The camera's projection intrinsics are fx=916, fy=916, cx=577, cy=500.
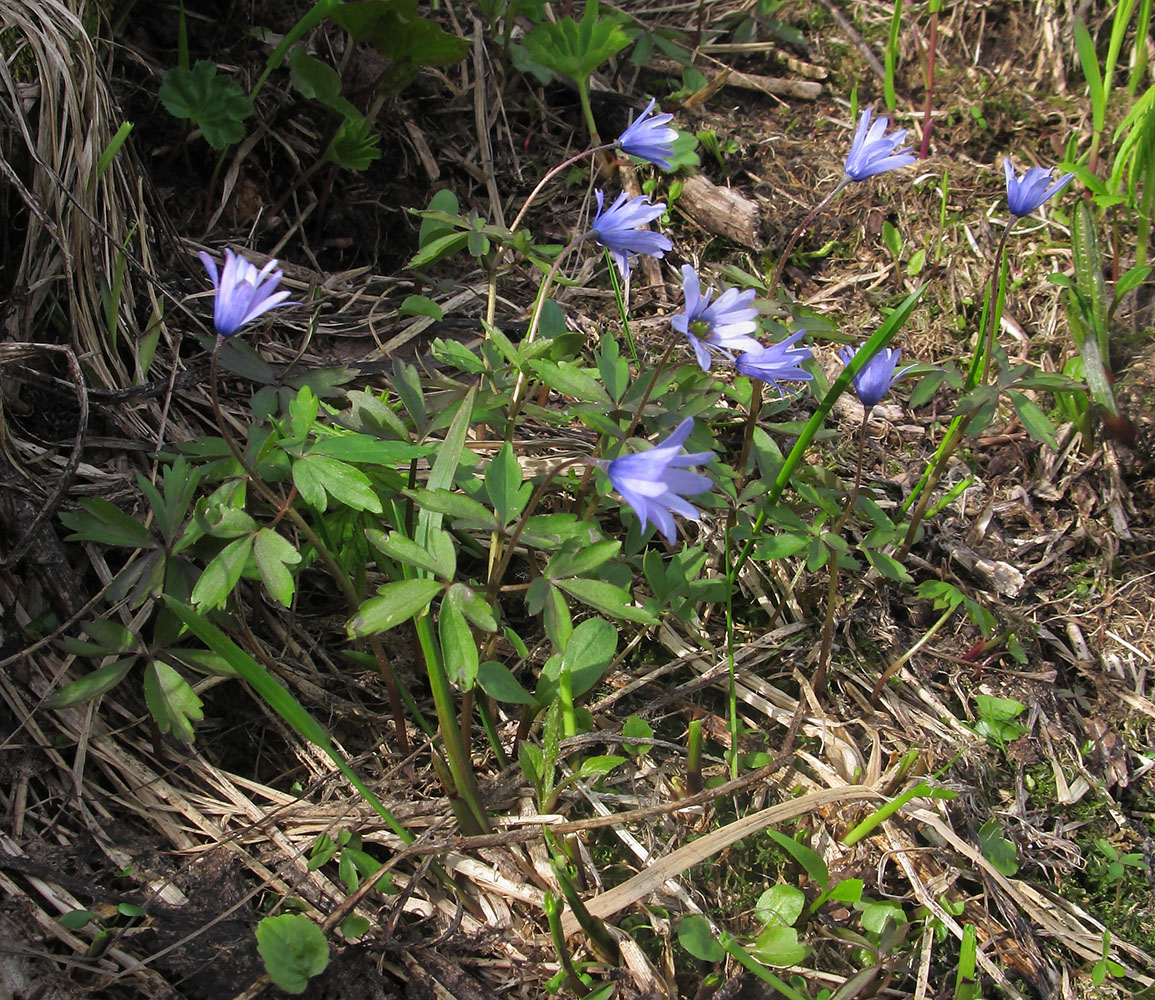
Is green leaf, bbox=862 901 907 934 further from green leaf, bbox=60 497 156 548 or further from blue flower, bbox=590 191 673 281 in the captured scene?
A: green leaf, bbox=60 497 156 548

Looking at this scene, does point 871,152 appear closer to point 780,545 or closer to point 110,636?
point 780,545

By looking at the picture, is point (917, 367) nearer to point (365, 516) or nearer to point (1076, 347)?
point (1076, 347)

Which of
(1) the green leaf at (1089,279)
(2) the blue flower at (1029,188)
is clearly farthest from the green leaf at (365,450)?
(1) the green leaf at (1089,279)

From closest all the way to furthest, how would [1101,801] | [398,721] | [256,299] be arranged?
[256,299]
[398,721]
[1101,801]

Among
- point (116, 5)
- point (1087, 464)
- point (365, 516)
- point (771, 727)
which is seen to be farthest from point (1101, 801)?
point (116, 5)

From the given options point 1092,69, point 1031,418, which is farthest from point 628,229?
point 1092,69

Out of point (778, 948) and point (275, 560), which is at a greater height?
point (275, 560)
